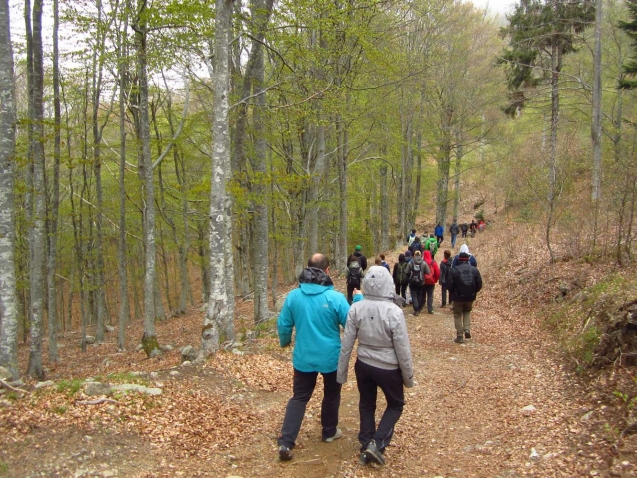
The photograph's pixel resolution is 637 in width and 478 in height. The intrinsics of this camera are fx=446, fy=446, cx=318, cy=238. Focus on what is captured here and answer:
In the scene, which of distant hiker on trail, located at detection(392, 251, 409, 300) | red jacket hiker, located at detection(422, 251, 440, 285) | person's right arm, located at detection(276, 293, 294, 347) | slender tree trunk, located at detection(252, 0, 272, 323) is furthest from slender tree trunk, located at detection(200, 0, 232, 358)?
red jacket hiker, located at detection(422, 251, 440, 285)

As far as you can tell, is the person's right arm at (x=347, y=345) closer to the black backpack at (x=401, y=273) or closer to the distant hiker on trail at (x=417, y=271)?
the distant hiker on trail at (x=417, y=271)

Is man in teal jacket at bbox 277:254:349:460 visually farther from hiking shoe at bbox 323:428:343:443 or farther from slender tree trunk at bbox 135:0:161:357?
slender tree trunk at bbox 135:0:161:357

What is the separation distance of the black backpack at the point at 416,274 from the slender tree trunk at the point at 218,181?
564cm

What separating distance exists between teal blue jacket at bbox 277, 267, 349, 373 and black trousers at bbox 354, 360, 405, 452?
0.32m

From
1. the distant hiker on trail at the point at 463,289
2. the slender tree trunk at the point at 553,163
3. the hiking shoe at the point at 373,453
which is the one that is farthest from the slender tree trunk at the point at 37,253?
the slender tree trunk at the point at 553,163

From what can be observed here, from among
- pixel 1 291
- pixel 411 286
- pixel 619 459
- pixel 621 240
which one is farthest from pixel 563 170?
pixel 1 291

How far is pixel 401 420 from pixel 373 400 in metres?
1.65

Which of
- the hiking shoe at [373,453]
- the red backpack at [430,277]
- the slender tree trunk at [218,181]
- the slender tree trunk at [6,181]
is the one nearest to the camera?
the hiking shoe at [373,453]

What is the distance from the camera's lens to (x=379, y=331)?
4188mm

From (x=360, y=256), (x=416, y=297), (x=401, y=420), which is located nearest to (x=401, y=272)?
(x=416, y=297)

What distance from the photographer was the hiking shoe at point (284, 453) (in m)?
4.45

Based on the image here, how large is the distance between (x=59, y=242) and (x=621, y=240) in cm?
2524

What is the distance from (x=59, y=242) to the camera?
24.2 metres

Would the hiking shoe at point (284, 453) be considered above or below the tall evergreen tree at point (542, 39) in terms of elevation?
below
